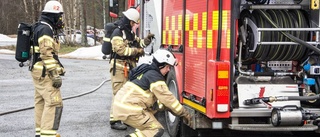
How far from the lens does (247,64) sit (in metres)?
5.46

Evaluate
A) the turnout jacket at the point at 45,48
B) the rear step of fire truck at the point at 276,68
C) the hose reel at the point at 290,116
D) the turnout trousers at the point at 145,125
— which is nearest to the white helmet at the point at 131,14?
the turnout jacket at the point at 45,48

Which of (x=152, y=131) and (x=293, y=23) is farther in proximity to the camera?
(x=293, y=23)

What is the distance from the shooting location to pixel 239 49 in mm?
4969

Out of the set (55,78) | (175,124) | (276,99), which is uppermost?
(55,78)

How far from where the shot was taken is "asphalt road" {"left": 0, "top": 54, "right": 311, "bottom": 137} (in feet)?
21.5

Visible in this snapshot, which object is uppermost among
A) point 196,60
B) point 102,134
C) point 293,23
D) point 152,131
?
point 293,23

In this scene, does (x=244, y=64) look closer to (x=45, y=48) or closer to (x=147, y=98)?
(x=147, y=98)

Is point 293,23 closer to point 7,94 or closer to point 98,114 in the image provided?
point 98,114

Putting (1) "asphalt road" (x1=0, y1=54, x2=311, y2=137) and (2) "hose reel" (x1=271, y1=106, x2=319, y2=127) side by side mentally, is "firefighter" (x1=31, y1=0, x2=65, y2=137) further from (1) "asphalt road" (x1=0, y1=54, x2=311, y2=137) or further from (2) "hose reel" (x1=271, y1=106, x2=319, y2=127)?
(2) "hose reel" (x1=271, y1=106, x2=319, y2=127)

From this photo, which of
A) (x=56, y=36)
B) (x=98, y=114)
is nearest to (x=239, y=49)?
(x=56, y=36)

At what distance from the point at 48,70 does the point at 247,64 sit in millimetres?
2407

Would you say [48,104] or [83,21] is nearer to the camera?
[48,104]

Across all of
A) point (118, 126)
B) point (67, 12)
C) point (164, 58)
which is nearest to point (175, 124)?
point (164, 58)

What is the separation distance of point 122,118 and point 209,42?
3.93 ft
